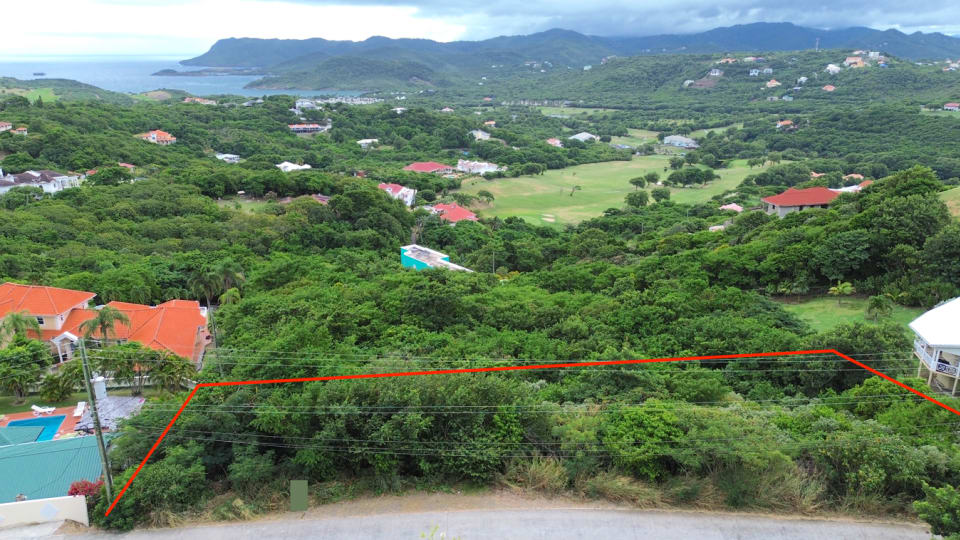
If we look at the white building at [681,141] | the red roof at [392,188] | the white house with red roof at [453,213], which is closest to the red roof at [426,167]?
the red roof at [392,188]

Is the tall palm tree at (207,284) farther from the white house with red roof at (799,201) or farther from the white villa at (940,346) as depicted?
the white house with red roof at (799,201)

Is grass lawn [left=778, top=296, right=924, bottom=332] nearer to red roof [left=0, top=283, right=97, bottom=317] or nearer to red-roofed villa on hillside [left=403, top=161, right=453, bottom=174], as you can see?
red roof [left=0, top=283, right=97, bottom=317]

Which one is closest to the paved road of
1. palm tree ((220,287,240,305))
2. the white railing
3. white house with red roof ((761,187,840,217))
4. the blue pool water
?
the white railing

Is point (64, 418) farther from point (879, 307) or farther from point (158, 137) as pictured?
point (158, 137)

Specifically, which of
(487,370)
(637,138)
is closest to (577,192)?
(637,138)

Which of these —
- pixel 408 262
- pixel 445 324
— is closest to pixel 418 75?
pixel 408 262
